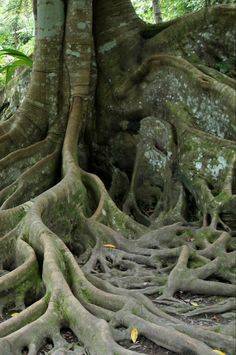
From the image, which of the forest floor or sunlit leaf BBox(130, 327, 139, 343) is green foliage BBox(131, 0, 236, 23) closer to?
the forest floor

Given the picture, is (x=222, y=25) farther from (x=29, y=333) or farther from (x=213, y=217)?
(x=29, y=333)

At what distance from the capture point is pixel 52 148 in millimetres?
6355

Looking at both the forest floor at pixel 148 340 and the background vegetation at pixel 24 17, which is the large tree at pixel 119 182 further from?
the background vegetation at pixel 24 17

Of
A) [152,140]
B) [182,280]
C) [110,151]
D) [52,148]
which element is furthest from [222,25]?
[182,280]

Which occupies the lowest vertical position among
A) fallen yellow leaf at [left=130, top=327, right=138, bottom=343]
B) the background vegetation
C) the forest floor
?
the forest floor

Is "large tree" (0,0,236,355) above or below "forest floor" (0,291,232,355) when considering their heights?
above

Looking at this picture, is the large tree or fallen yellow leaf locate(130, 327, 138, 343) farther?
the large tree

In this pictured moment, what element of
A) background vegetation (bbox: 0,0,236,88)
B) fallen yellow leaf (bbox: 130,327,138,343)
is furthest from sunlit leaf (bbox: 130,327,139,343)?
background vegetation (bbox: 0,0,236,88)

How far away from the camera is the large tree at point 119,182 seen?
11.2 ft

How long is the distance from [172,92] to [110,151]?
Answer: 49.1 inches

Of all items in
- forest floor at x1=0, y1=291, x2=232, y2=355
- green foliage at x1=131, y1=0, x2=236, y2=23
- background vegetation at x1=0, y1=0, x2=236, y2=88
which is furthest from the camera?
green foliage at x1=131, y1=0, x2=236, y2=23

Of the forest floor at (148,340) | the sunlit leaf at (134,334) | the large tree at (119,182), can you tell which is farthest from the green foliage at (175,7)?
the sunlit leaf at (134,334)

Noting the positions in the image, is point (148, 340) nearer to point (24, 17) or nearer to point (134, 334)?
point (134, 334)

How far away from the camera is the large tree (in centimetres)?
340
